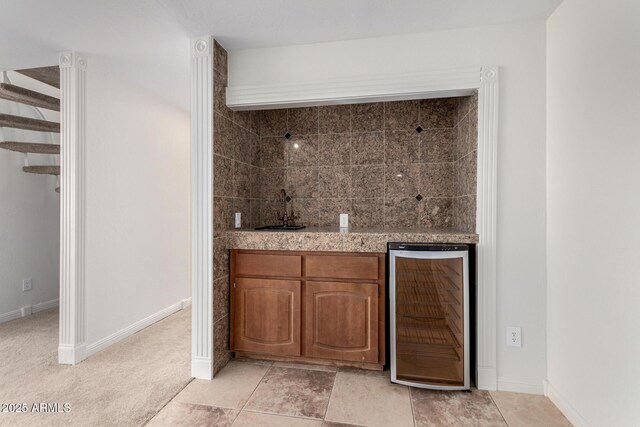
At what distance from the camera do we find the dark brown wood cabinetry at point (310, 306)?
7.34 ft

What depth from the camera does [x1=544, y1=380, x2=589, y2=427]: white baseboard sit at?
169 centimetres

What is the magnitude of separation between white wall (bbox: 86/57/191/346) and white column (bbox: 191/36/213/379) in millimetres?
285

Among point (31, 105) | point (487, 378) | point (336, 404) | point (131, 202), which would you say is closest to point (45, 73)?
point (31, 105)

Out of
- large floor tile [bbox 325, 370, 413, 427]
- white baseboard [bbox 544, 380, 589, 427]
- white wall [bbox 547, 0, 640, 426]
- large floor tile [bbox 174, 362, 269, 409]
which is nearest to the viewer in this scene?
white wall [bbox 547, 0, 640, 426]

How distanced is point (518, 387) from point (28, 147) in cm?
464

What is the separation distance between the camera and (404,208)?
2846 mm

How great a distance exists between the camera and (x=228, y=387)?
2.12 metres

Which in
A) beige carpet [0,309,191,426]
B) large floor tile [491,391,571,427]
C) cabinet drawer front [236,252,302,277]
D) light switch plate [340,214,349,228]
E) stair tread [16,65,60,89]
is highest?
stair tread [16,65,60,89]

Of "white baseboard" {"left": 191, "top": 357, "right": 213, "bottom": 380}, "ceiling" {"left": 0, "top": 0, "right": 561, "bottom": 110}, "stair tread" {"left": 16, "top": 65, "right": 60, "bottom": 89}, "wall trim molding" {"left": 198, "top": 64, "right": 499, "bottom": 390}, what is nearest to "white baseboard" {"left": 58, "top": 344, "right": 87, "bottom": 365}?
"white baseboard" {"left": 191, "top": 357, "right": 213, "bottom": 380}

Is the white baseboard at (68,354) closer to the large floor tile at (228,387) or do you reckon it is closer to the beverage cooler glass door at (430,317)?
the large floor tile at (228,387)

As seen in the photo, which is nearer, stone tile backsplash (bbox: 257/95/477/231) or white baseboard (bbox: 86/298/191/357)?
white baseboard (bbox: 86/298/191/357)

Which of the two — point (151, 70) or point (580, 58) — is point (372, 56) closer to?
point (580, 58)

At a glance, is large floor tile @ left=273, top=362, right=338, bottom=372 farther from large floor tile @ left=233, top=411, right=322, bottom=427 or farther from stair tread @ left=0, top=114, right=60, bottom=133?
stair tread @ left=0, top=114, right=60, bottom=133

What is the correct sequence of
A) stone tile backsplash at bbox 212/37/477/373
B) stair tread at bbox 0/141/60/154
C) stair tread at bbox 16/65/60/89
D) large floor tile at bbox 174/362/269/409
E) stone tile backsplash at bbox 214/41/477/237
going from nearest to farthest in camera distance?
large floor tile at bbox 174/362/269/409, stone tile backsplash at bbox 212/37/477/373, stone tile backsplash at bbox 214/41/477/237, stair tread at bbox 16/65/60/89, stair tread at bbox 0/141/60/154
